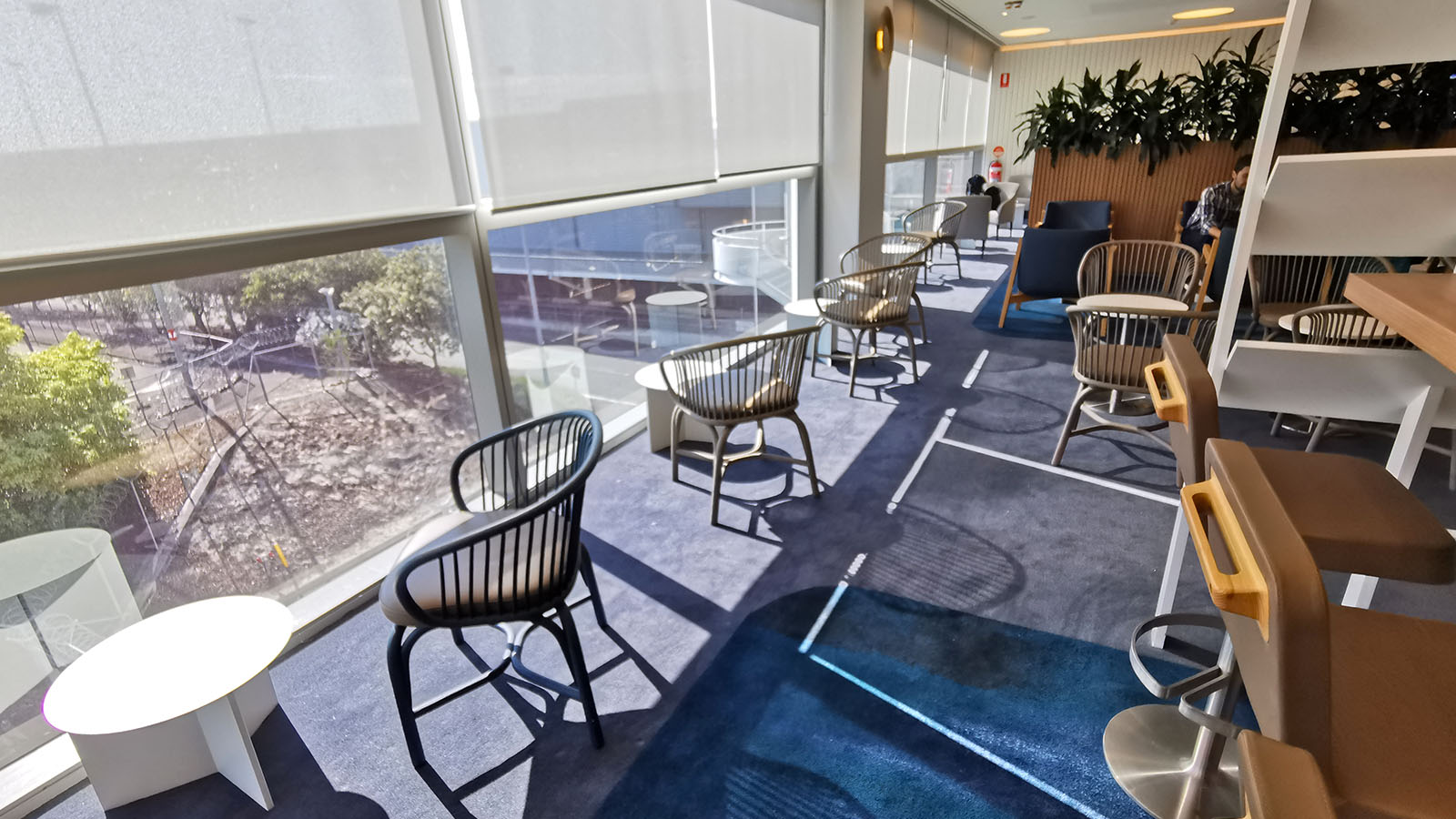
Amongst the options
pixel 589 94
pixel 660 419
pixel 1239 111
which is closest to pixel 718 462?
pixel 660 419

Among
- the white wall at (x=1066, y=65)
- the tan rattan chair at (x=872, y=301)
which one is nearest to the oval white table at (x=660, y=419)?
the tan rattan chair at (x=872, y=301)

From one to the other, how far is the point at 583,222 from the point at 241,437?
160cm

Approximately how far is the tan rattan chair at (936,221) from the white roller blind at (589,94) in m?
2.99

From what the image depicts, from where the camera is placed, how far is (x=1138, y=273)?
4.59 metres

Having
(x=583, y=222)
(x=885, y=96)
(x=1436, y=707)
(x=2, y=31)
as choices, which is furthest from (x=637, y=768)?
(x=885, y=96)

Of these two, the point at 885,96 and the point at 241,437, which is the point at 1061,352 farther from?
the point at 241,437

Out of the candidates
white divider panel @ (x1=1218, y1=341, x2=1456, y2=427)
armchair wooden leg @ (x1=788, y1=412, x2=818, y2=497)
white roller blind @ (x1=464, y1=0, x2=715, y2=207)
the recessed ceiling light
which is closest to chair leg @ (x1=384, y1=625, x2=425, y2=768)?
white roller blind @ (x1=464, y1=0, x2=715, y2=207)

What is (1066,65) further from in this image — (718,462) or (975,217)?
(718,462)

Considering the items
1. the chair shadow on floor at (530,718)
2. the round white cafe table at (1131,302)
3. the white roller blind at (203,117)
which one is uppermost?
the white roller blind at (203,117)

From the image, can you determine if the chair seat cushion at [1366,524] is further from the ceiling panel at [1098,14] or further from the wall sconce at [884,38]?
the ceiling panel at [1098,14]

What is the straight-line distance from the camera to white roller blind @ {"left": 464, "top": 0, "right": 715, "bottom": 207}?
2271 millimetres

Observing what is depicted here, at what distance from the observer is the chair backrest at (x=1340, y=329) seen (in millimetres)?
2740

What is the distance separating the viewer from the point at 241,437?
204cm

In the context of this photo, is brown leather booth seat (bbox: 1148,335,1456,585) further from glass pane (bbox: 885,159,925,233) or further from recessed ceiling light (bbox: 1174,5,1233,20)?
recessed ceiling light (bbox: 1174,5,1233,20)
